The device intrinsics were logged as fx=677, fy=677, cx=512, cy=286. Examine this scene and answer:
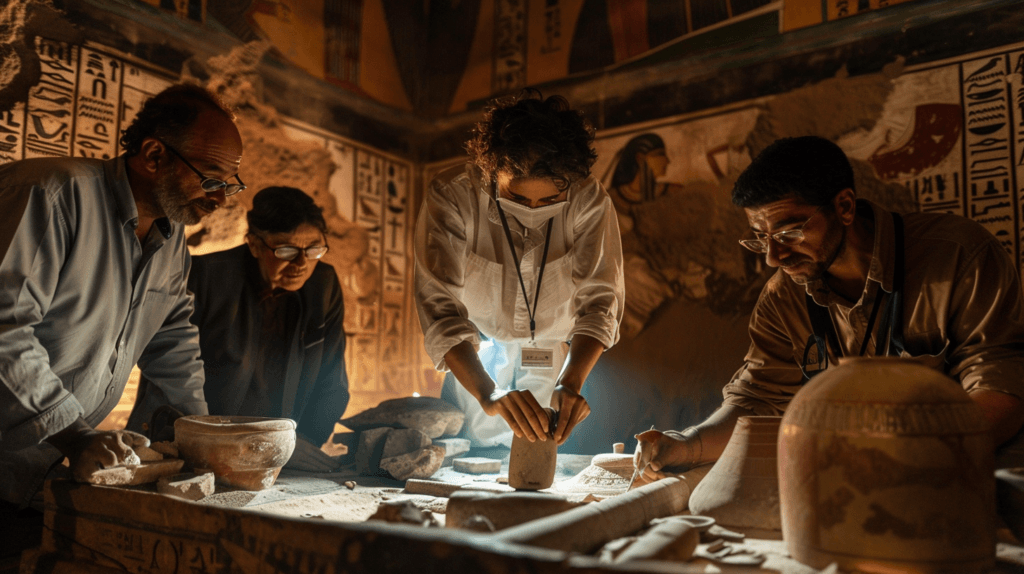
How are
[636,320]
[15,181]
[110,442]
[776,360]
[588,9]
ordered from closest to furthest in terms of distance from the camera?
[110,442], [15,181], [776,360], [636,320], [588,9]

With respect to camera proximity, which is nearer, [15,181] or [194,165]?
[15,181]

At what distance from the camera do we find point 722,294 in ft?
20.0

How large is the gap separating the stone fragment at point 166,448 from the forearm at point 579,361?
5.25ft

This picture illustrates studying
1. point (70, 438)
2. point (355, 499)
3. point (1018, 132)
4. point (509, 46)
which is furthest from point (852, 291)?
point (509, 46)

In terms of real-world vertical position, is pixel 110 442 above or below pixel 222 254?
A: below

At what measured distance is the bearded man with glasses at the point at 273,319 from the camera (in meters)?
4.11

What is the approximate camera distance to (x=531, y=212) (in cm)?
322

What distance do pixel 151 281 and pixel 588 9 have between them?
18.0 ft

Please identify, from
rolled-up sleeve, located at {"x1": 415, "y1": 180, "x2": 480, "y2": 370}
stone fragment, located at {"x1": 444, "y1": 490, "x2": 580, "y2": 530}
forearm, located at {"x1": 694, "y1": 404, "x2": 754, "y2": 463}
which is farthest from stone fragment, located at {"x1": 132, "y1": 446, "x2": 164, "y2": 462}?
forearm, located at {"x1": 694, "y1": 404, "x2": 754, "y2": 463}

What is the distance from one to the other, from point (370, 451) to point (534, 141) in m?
1.78

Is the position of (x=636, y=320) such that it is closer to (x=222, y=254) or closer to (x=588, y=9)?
(x=588, y=9)

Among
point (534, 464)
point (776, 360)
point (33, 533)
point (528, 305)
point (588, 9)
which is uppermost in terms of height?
point (588, 9)

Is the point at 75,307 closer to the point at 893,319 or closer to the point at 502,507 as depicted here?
the point at 502,507

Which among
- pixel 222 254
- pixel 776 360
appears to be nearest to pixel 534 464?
pixel 776 360
